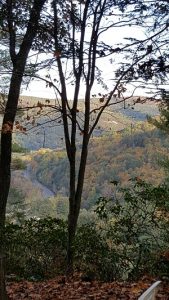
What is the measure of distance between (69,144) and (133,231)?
179cm

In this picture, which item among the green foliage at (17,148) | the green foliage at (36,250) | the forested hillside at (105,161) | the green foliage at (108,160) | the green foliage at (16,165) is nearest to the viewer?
the green foliage at (36,250)

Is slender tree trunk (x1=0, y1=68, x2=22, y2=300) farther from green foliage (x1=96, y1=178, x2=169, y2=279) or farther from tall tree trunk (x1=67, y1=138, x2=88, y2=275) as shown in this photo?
green foliage (x1=96, y1=178, x2=169, y2=279)

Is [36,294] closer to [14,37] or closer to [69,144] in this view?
[69,144]

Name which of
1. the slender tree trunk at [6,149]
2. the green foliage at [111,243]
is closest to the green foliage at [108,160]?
the slender tree trunk at [6,149]

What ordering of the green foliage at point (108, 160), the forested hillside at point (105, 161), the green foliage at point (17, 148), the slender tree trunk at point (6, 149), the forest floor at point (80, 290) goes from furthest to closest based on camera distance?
the green foliage at point (108, 160)
the forested hillside at point (105, 161)
the green foliage at point (17, 148)
the slender tree trunk at point (6, 149)
the forest floor at point (80, 290)

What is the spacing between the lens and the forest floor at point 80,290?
5043 mm

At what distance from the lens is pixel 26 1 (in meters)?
7.73

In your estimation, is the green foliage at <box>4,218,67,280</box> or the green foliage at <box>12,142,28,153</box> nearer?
the green foliage at <box>4,218,67,280</box>

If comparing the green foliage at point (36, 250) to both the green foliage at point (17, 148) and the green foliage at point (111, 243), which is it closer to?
the green foliage at point (111, 243)

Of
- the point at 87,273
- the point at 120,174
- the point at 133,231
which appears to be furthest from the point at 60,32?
the point at 120,174

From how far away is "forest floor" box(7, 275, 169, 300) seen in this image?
5043 millimetres

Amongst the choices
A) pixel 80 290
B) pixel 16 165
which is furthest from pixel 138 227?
pixel 16 165

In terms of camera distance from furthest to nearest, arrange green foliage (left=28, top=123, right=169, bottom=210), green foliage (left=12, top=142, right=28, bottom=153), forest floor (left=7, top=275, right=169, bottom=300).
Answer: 1. green foliage (left=28, top=123, right=169, bottom=210)
2. green foliage (left=12, top=142, right=28, bottom=153)
3. forest floor (left=7, top=275, right=169, bottom=300)

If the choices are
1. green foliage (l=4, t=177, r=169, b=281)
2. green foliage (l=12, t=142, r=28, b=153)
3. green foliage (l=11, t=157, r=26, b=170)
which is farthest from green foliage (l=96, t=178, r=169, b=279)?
green foliage (l=11, t=157, r=26, b=170)
